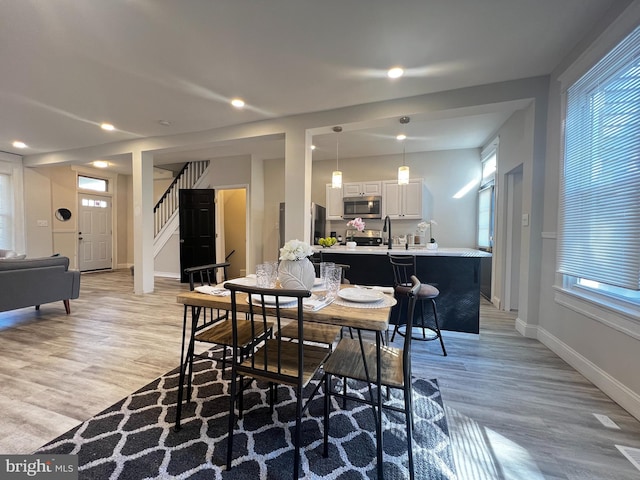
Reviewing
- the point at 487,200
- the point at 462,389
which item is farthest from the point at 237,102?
the point at 487,200

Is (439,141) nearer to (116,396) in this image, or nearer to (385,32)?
(385,32)

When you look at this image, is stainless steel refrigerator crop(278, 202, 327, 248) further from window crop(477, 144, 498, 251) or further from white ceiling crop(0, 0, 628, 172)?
window crop(477, 144, 498, 251)

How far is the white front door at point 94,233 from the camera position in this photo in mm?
6980

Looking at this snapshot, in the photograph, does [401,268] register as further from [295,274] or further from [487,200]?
[487,200]

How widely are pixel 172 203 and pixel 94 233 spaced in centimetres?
253

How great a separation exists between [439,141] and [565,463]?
14.4 ft

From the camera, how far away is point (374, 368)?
1.44m

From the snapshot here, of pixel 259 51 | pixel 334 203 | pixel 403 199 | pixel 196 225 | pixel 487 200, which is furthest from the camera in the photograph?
pixel 196 225

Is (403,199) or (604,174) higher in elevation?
(403,199)

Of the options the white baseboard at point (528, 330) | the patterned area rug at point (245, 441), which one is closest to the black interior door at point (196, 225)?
the patterned area rug at point (245, 441)

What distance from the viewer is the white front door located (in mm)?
6980

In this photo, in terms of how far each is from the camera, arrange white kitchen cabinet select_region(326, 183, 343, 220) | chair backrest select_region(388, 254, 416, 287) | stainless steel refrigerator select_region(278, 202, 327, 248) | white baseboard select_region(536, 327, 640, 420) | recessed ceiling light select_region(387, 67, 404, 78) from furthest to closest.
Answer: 1. white kitchen cabinet select_region(326, 183, 343, 220)
2. stainless steel refrigerator select_region(278, 202, 327, 248)
3. chair backrest select_region(388, 254, 416, 287)
4. recessed ceiling light select_region(387, 67, 404, 78)
5. white baseboard select_region(536, 327, 640, 420)

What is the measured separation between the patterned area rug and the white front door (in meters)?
7.08

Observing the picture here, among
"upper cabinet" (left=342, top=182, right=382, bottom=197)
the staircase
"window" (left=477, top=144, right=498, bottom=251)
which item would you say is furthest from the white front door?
"window" (left=477, top=144, right=498, bottom=251)
